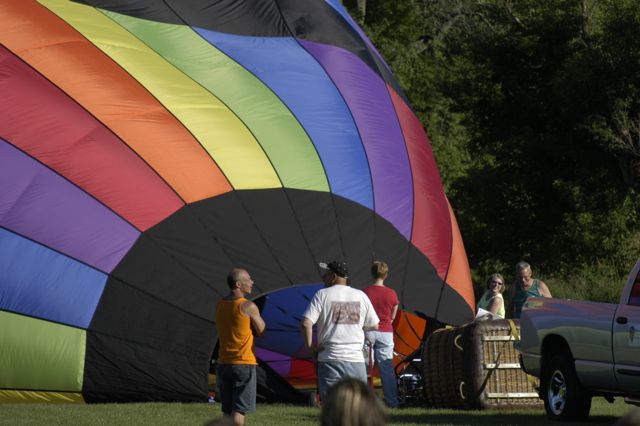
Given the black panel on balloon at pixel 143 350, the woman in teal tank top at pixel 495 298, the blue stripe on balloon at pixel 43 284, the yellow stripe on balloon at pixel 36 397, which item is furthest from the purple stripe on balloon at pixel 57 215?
the woman in teal tank top at pixel 495 298

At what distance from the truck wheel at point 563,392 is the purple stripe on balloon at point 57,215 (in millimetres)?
4628

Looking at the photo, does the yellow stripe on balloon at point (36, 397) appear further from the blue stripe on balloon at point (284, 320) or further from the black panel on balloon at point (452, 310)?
the black panel on balloon at point (452, 310)

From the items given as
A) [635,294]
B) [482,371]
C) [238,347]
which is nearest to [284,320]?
[482,371]

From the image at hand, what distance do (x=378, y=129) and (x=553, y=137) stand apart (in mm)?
15308

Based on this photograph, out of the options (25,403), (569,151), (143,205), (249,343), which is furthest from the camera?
(569,151)

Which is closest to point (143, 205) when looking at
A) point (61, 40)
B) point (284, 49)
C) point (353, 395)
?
point (61, 40)

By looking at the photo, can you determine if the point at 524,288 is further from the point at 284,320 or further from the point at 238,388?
the point at 238,388

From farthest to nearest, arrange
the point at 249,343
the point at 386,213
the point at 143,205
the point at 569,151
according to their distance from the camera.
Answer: the point at 569,151 → the point at 386,213 → the point at 143,205 → the point at 249,343

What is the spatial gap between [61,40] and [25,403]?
4.18 meters

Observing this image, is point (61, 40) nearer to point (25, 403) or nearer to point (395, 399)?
point (25, 403)

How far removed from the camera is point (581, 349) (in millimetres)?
11891

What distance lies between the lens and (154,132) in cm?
1477

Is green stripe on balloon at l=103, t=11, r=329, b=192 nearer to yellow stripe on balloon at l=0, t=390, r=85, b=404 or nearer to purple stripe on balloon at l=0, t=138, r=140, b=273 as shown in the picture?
purple stripe on balloon at l=0, t=138, r=140, b=273

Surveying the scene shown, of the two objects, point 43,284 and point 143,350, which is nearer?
point 43,284
